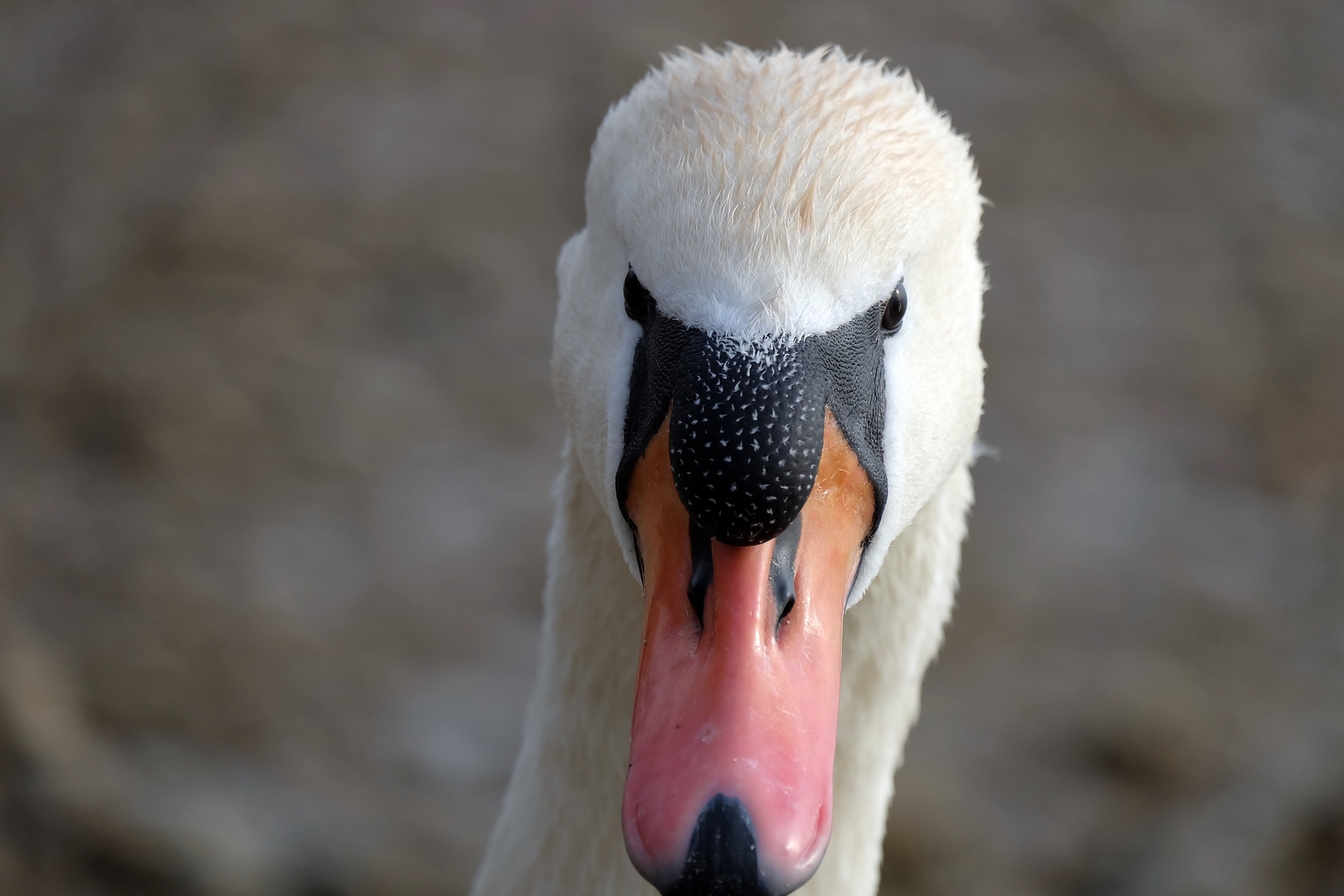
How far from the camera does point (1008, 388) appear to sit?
5500 millimetres

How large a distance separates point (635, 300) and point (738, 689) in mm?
497

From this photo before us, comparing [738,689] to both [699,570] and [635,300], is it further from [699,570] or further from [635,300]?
[635,300]

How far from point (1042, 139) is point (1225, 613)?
2.87 meters

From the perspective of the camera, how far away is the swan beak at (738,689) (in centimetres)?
122

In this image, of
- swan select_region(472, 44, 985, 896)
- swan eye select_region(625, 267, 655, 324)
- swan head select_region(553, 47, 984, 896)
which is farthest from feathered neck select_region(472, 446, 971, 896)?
swan eye select_region(625, 267, 655, 324)

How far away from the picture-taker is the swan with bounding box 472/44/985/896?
1.28 meters

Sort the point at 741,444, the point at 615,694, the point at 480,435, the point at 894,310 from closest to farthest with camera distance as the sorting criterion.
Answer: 1. the point at 741,444
2. the point at 894,310
3. the point at 615,694
4. the point at 480,435

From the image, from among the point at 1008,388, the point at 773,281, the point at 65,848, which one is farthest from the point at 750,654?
the point at 1008,388

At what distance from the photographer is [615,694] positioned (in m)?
1.84

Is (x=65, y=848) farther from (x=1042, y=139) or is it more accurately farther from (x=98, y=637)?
(x=1042, y=139)

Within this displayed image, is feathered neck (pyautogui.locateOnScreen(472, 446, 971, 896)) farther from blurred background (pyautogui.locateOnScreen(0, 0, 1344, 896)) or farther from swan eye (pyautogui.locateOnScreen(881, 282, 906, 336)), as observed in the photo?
blurred background (pyautogui.locateOnScreen(0, 0, 1344, 896))

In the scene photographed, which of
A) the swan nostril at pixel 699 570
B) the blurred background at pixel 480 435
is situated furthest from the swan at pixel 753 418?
the blurred background at pixel 480 435

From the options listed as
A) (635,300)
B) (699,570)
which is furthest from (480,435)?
(699,570)

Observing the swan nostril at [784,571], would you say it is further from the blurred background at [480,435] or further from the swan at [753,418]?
the blurred background at [480,435]
